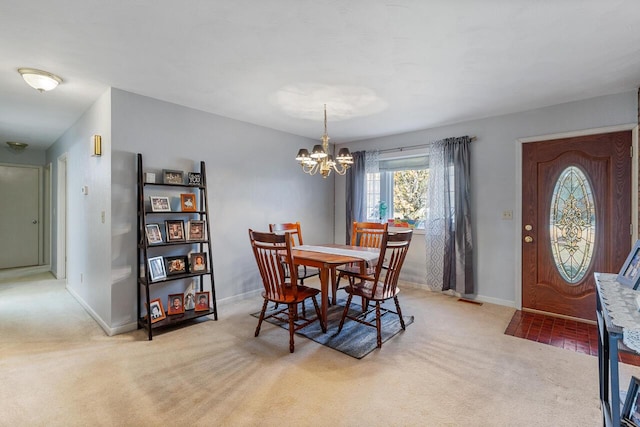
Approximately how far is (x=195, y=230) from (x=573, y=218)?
13.6 ft

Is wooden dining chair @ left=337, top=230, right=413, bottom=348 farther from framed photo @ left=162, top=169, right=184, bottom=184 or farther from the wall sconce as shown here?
the wall sconce

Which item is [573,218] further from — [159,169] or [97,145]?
[97,145]

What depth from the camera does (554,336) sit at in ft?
9.44

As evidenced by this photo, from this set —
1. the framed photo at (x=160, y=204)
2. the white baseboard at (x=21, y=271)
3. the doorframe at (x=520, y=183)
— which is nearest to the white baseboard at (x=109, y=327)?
the framed photo at (x=160, y=204)

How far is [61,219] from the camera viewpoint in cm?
495

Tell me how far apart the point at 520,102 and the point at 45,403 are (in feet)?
15.9

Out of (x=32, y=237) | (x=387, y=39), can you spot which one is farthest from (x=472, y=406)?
(x=32, y=237)

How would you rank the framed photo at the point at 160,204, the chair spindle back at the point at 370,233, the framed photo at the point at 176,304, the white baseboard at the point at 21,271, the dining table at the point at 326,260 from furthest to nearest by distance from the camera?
the white baseboard at the point at 21,271, the chair spindle back at the point at 370,233, the framed photo at the point at 176,304, the framed photo at the point at 160,204, the dining table at the point at 326,260

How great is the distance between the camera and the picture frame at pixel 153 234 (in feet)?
9.62

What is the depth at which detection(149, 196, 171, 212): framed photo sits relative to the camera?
3018 mm

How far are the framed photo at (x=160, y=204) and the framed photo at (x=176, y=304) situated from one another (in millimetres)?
919

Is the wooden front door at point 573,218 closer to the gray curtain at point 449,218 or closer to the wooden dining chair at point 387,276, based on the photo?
the gray curtain at point 449,218

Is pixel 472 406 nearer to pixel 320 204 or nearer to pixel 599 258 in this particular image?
pixel 599 258

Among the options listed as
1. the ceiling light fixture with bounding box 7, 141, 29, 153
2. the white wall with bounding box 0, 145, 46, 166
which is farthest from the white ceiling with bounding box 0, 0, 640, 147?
the white wall with bounding box 0, 145, 46, 166
